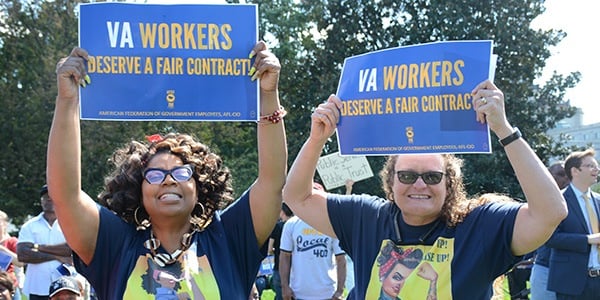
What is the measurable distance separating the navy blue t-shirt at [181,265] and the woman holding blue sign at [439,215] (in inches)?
23.9

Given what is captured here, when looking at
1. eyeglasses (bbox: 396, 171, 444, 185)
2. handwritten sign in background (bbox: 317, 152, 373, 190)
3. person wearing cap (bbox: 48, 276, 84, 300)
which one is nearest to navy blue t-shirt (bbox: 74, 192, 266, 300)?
eyeglasses (bbox: 396, 171, 444, 185)

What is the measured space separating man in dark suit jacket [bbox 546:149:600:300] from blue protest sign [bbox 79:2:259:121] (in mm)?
4451

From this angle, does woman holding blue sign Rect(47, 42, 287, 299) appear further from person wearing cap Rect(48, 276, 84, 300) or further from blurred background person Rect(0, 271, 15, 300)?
blurred background person Rect(0, 271, 15, 300)

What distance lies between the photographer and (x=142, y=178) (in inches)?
124

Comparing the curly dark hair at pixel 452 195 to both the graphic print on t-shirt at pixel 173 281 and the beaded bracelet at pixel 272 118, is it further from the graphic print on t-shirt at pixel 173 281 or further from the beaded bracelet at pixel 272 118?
the graphic print on t-shirt at pixel 173 281

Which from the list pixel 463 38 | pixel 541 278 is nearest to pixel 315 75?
pixel 463 38

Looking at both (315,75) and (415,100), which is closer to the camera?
(415,100)

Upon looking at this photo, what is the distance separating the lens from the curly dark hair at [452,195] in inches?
137

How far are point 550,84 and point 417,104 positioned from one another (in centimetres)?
2181

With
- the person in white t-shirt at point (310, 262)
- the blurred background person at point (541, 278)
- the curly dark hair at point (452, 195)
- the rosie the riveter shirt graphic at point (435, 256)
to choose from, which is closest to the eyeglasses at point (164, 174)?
the rosie the riveter shirt graphic at point (435, 256)

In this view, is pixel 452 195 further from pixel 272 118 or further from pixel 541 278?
pixel 541 278

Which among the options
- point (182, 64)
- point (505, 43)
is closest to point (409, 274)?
point (182, 64)

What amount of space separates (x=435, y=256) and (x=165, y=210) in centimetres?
123

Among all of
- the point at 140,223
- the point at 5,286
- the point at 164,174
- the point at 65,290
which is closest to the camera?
the point at 164,174
